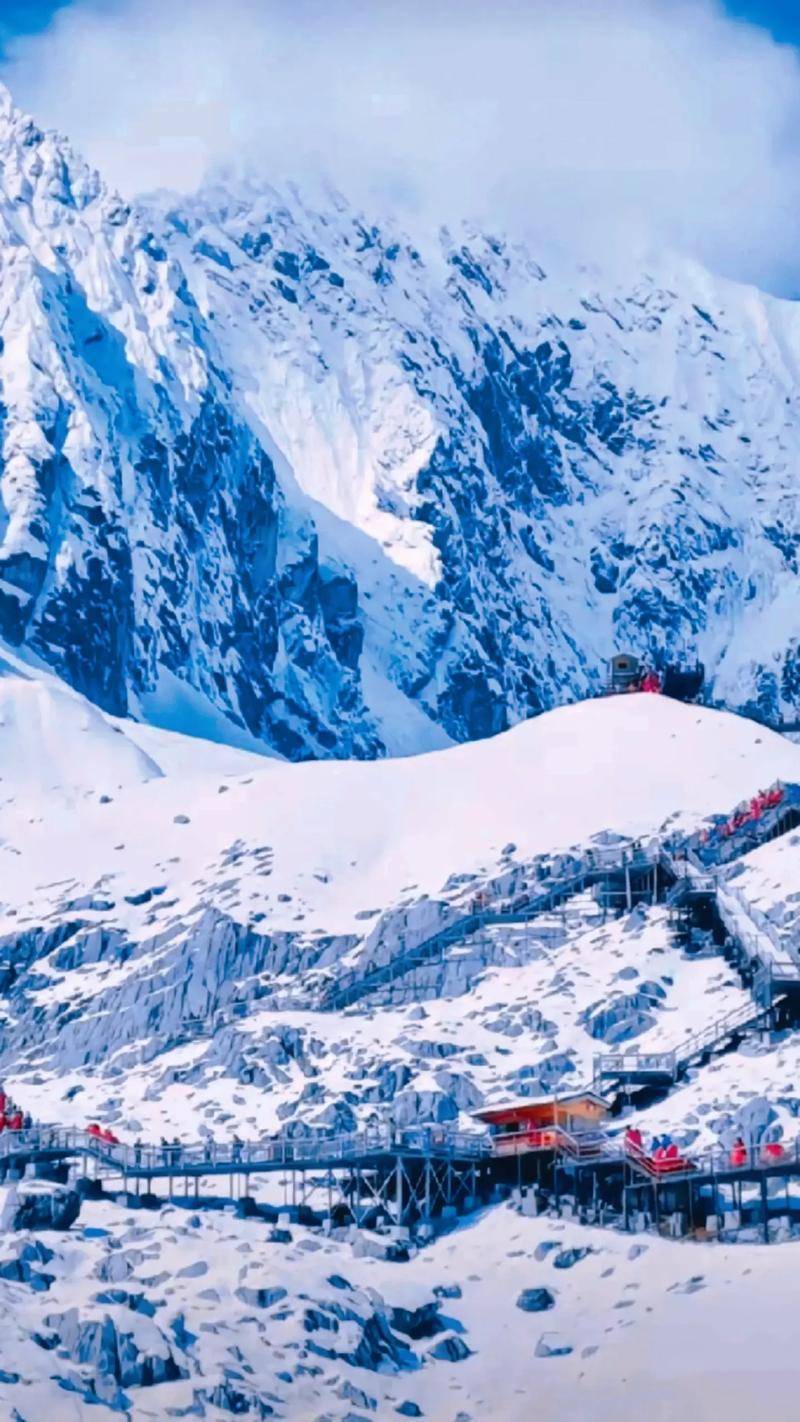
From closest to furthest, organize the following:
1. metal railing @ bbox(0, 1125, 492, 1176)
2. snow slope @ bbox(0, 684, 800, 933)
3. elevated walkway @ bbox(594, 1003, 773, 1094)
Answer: metal railing @ bbox(0, 1125, 492, 1176) → elevated walkway @ bbox(594, 1003, 773, 1094) → snow slope @ bbox(0, 684, 800, 933)

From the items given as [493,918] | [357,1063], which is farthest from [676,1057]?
[493,918]

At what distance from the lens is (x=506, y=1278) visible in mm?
125625

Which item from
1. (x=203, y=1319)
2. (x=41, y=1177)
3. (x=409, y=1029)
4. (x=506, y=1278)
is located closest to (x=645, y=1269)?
(x=506, y=1278)

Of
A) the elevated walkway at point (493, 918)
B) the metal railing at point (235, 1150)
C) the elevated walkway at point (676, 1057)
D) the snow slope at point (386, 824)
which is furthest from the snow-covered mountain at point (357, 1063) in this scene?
the metal railing at point (235, 1150)

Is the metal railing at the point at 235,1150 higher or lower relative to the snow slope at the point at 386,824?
lower

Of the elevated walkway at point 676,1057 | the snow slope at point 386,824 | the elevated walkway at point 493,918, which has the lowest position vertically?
the elevated walkway at point 676,1057

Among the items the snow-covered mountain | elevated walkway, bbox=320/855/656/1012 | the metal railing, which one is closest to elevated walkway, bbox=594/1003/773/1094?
the snow-covered mountain

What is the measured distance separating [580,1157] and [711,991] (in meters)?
23.2

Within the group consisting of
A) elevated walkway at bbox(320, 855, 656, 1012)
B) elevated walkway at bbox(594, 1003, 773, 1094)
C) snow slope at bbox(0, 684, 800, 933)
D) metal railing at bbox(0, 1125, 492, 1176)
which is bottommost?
metal railing at bbox(0, 1125, 492, 1176)

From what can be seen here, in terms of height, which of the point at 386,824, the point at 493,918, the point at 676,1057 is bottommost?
the point at 676,1057

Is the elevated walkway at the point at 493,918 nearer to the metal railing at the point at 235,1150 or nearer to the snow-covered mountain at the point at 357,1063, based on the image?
the snow-covered mountain at the point at 357,1063

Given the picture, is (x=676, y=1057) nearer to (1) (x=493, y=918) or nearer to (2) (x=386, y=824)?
(1) (x=493, y=918)

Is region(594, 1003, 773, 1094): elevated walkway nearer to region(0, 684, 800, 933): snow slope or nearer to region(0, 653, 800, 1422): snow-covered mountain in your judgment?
region(0, 653, 800, 1422): snow-covered mountain

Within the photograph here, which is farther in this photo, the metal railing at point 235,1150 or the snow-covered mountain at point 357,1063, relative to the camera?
the metal railing at point 235,1150
